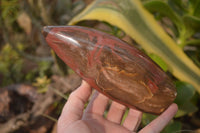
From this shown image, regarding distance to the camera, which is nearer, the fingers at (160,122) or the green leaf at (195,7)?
the fingers at (160,122)

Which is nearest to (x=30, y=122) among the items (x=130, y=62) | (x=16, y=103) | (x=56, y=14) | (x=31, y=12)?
(x=16, y=103)

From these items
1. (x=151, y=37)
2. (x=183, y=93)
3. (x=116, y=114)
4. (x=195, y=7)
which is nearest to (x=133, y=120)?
(x=116, y=114)

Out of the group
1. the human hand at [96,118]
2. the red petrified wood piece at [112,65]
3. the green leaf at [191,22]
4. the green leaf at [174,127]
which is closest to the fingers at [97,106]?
the human hand at [96,118]

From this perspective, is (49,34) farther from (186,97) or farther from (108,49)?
(186,97)

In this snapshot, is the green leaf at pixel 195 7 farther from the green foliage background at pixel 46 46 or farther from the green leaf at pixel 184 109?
the green leaf at pixel 184 109

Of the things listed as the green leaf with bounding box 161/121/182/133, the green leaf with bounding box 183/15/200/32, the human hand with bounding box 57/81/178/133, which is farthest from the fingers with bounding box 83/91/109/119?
the green leaf with bounding box 183/15/200/32
